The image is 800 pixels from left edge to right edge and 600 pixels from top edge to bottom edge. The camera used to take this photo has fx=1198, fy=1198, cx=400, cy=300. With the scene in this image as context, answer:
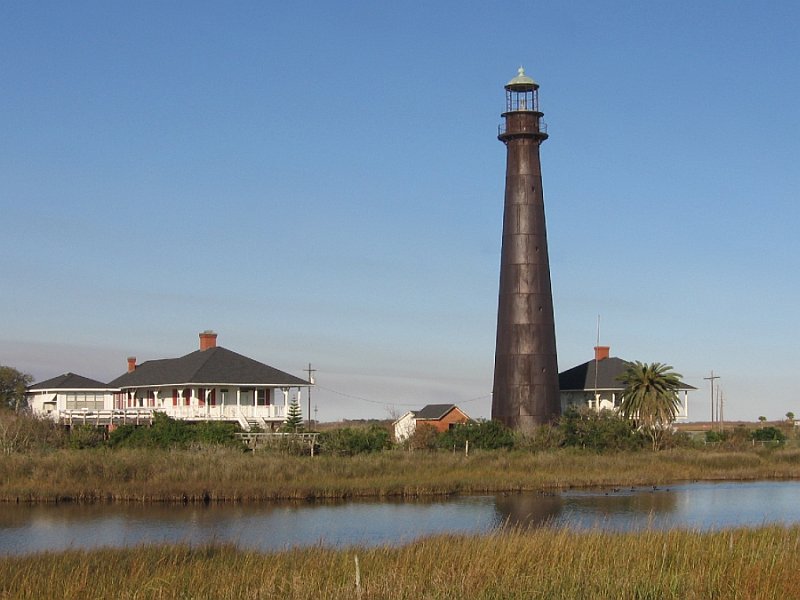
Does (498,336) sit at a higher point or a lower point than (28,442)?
higher

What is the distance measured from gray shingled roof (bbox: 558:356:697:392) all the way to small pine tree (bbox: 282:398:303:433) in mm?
17787

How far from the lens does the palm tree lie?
62000 mm

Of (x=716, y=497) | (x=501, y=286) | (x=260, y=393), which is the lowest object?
(x=716, y=497)

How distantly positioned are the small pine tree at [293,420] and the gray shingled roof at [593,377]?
17.8 m

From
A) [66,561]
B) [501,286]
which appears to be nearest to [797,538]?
[66,561]

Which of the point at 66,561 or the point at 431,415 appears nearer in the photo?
the point at 66,561

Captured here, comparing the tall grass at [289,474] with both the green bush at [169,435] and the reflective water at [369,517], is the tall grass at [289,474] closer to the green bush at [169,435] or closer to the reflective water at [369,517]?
the reflective water at [369,517]

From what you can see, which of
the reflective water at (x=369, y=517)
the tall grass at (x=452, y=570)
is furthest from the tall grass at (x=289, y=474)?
the tall grass at (x=452, y=570)

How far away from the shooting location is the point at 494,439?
188 feet

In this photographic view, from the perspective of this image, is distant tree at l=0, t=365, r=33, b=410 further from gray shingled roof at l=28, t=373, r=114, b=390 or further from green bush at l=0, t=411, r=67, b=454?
green bush at l=0, t=411, r=67, b=454

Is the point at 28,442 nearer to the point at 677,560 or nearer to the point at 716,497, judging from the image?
the point at 716,497

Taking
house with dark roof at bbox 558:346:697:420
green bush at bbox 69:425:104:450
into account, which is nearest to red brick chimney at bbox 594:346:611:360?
house with dark roof at bbox 558:346:697:420

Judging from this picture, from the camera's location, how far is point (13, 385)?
3159 inches

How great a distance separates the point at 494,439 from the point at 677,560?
37.5m
